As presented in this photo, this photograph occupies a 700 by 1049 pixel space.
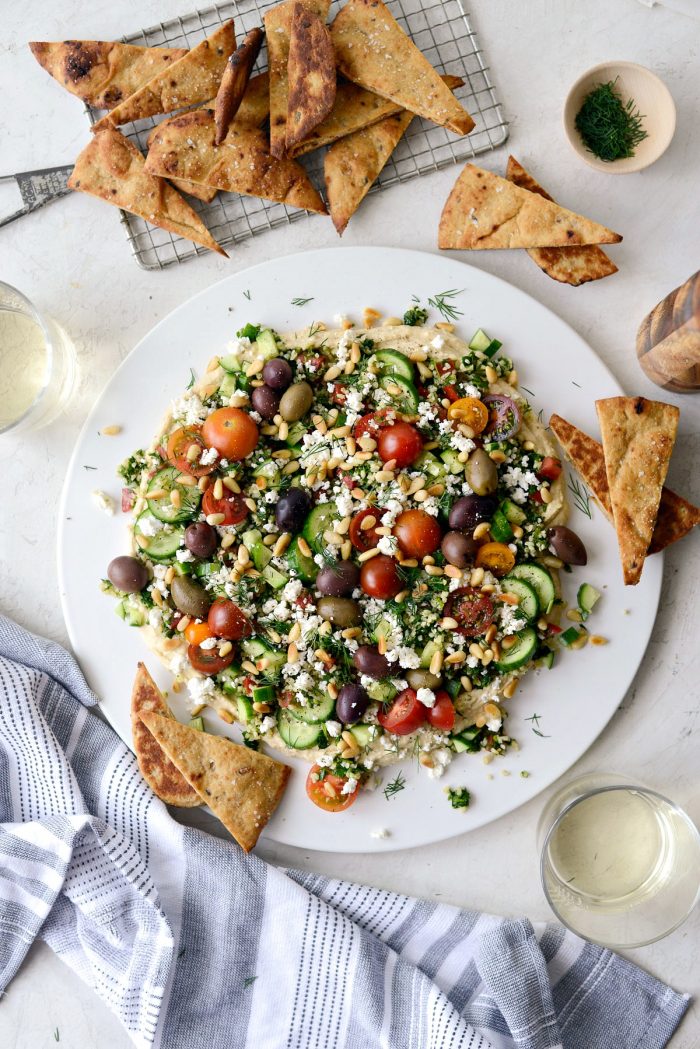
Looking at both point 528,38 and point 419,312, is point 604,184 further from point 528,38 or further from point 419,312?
point 419,312

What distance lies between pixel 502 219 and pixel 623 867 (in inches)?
116

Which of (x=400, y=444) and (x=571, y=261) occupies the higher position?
(x=571, y=261)

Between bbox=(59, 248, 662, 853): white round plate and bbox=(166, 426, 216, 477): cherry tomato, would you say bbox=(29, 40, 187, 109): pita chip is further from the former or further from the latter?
bbox=(166, 426, 216, 477): cherry tomato

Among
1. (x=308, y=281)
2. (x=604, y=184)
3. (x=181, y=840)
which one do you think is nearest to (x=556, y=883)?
(x=181, y=840)

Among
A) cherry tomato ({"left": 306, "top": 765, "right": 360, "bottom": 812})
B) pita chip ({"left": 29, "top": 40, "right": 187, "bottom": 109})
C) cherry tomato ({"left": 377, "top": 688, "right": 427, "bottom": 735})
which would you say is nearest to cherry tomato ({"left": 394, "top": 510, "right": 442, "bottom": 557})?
cherry tomato ({"left": 377, "top": 688, "right": 427, "bottom": 735})

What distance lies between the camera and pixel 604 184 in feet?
13.5

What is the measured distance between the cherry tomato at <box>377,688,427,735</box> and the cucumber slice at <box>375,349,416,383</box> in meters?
1.39

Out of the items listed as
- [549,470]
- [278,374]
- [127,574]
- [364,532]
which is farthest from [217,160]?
[549,470]

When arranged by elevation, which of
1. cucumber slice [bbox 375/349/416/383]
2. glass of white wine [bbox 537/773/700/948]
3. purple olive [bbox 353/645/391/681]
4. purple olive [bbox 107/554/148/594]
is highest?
cucumber slice [bbox 375/349/416/383]

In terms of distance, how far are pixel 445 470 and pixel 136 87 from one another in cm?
222

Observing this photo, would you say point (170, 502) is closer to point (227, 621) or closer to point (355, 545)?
point (227, 621)

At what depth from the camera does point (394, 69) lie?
383cm

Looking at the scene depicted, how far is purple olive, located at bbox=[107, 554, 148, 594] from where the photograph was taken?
3986mm

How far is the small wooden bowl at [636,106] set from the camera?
3.91 meters
